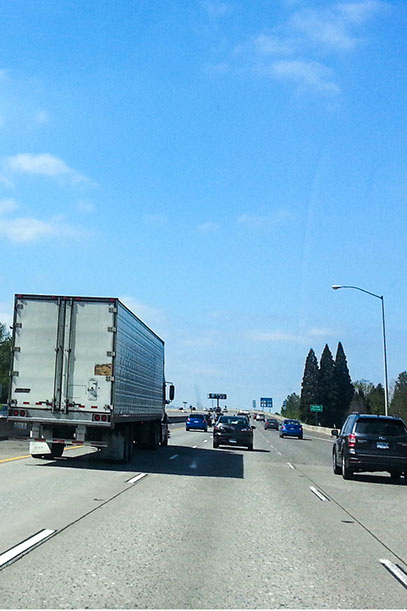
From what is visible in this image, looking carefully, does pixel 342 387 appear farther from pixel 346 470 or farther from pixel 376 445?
pixel 376 445

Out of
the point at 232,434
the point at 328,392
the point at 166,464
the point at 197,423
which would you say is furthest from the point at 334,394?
the point at 166,464

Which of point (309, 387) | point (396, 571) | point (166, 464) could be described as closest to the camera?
point (396, 571)

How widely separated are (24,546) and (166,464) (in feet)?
45.2

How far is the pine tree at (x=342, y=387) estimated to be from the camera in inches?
5335

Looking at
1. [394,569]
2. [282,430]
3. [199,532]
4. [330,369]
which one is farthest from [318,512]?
[330,369]

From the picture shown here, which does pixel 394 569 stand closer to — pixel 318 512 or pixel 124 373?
pixel 318 512

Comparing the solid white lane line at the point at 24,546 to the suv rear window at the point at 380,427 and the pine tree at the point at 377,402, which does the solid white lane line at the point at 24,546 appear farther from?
the pine tree at the point at 377,402

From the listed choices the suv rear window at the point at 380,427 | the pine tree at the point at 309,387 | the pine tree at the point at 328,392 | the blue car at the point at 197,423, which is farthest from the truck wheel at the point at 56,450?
the pine tree at the point at 309,387

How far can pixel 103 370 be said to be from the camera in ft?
61.6

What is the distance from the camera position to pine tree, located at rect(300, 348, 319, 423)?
14125 centimetres

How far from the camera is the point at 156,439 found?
2898 cm

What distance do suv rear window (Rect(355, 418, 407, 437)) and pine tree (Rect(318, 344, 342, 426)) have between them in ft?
386

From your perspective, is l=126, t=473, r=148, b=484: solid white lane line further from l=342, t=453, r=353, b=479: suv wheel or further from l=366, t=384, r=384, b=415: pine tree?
l=366, t=384, r=384, b=415: pine tree

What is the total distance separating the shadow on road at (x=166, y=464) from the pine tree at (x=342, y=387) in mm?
111647
